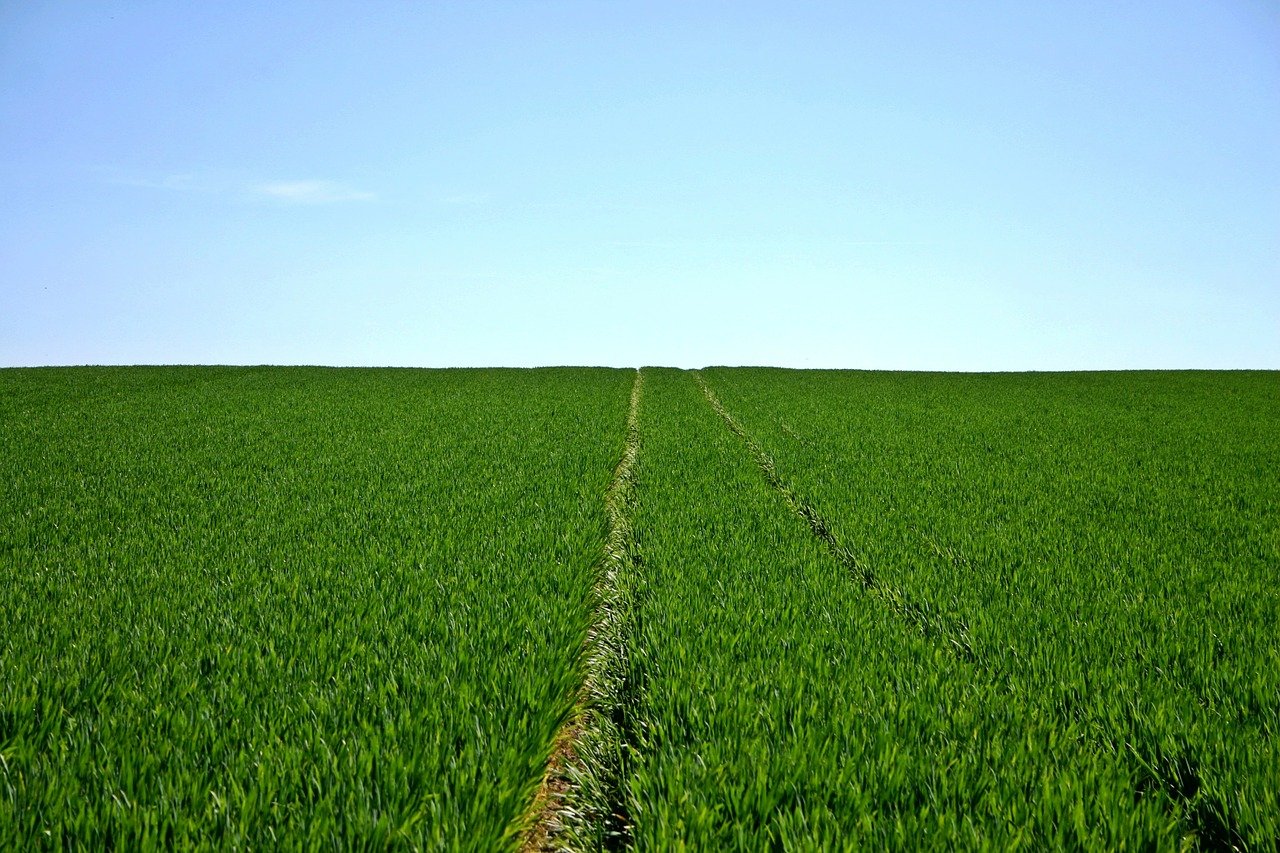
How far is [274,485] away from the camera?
29.0 ft

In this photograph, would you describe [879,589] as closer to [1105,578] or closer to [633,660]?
[1105,578]

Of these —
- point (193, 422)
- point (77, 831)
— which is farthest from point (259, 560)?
point (193, 422)

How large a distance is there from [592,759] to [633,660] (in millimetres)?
870

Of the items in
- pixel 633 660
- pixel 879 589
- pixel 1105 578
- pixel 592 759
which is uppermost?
pixel 1105 578

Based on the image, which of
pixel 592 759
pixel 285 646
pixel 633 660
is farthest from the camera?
pixel 633 660

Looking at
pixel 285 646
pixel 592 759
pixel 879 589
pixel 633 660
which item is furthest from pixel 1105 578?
pixel 285 646

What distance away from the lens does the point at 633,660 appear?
4027 mm

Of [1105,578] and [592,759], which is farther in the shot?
[1105,578]

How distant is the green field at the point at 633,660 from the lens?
2.58 metres

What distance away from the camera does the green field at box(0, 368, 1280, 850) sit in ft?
8.46

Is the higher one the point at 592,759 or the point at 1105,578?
the point at 1105,578

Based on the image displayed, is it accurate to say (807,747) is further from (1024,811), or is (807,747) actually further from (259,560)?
(259,560)

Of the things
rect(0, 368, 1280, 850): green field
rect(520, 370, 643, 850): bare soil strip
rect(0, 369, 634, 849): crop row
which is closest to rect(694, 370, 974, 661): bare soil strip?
rect(0, 368, 1280, 850): green field

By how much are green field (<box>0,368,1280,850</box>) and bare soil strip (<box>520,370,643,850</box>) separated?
0.02 metres
